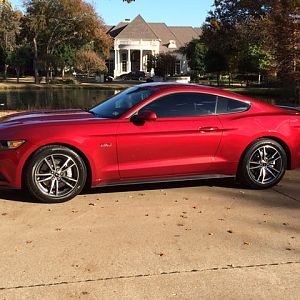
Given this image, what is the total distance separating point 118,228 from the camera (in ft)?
17.0

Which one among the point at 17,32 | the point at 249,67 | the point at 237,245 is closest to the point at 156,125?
the point at 237,245

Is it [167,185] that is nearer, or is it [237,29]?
[167,185]

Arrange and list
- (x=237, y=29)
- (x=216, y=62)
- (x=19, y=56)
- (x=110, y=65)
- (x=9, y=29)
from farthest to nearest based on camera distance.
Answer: (x=110, y=65) → (x=19, y=56) → (x=9, y=29) → (x=216, y=62) → (x=237, y=29)

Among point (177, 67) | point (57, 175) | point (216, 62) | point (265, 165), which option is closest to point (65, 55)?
point (216, 62)

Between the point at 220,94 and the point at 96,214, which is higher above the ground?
the point at 220,94

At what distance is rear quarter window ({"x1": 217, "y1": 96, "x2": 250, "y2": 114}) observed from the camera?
6.72 metres

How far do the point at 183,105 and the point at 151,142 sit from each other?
746 mm

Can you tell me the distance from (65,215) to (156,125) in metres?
1.65

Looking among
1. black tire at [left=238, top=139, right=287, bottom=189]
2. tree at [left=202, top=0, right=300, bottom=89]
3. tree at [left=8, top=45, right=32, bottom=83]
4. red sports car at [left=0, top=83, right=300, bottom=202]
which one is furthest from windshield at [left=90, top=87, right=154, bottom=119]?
tree at [left=8, top=45, right=32, bottom=83]

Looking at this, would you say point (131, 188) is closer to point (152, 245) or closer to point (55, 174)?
point (55, 174)

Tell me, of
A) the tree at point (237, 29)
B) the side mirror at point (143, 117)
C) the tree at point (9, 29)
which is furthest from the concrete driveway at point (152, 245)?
the tree at point (9, 29)

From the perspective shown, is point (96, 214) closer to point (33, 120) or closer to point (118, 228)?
point (118, 228)

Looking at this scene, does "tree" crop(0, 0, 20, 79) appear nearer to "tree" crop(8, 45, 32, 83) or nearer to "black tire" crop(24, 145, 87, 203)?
"tree" crop(8, 45, 32, 83)

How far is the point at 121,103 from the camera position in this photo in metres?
6.68
